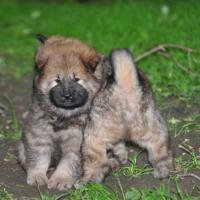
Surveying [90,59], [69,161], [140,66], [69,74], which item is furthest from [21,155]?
[140,66]

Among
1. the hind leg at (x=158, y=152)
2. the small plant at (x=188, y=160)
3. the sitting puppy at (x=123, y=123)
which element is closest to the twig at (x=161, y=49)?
the small plant at (x=188, y=160)

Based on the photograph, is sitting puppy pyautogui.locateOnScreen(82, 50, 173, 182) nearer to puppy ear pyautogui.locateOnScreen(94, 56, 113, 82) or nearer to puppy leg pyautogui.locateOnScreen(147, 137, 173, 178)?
puppy leg pyautogui.locateOnScreen(147, 137, 173, 178)

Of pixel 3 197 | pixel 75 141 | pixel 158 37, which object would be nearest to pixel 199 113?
pixel 75 141

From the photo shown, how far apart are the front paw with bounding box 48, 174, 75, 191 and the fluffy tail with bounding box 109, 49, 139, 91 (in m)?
0.91

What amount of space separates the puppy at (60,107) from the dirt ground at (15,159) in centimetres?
16

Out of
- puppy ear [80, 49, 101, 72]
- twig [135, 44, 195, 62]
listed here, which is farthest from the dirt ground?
twig [135, 44, 195, 62]

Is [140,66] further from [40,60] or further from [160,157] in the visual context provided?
[160,157]

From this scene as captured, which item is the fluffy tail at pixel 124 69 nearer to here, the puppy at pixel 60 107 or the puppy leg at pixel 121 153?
the puppy at pixel 60 107

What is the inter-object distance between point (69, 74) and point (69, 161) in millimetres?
738

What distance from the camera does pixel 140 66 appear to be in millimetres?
8438

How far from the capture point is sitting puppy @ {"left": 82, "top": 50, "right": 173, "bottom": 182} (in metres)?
5.44

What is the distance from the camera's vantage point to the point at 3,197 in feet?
18.0

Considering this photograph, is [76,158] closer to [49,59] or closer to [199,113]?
[49,59]

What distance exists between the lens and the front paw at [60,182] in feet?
18.6
